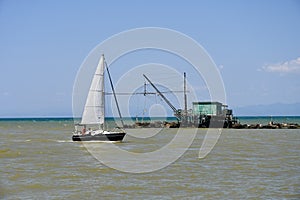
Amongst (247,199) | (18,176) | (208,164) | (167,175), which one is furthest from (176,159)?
(247,199)

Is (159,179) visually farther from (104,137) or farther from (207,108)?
(207,108)

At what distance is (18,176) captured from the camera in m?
24.0

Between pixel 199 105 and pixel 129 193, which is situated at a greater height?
pixel 199 105

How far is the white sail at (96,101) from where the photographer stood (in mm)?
45781

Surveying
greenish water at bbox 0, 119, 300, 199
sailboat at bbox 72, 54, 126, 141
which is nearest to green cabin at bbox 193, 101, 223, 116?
sailboat at bbox 72, 54, 126, 141

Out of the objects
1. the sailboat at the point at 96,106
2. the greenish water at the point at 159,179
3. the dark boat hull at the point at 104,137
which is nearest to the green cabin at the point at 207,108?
the sailboat at the point at 96,106

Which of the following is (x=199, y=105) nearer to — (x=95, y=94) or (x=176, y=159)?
(x=95, y=94)

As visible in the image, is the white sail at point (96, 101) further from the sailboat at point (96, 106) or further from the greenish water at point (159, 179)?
the greenish water at point (159, 179)

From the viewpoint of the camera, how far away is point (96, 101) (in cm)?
4597

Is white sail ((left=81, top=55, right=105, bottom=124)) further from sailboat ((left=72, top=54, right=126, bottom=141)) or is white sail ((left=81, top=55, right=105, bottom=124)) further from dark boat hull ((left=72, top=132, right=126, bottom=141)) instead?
dark boat hull ((left=72, top=132, right=126, bottom=141))

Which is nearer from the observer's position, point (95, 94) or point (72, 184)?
point (72, 184)

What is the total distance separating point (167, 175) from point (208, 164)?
5.39 m

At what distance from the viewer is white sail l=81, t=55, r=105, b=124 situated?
150 feet

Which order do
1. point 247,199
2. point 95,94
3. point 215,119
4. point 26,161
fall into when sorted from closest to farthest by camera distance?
point 247,199 → point 26,161 → point 95,94 → point 215,119
